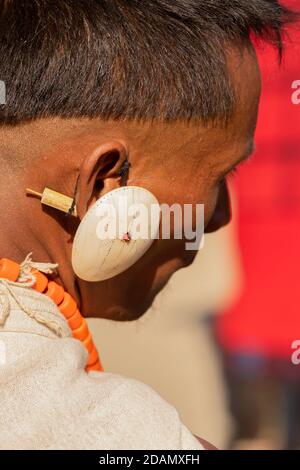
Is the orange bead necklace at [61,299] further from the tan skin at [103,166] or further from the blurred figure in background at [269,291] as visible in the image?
the blurred figure in background at [269,291]

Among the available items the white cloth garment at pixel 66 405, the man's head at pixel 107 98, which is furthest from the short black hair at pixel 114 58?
the white cloth garment at pixel 66 405

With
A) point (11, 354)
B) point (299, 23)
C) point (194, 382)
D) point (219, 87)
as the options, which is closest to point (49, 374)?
point (11, 354)

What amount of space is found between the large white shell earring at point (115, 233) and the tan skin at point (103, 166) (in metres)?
0.04

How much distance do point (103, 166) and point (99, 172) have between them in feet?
0.04

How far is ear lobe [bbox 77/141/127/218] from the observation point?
1.33 m

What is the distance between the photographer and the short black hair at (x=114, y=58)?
1.33m

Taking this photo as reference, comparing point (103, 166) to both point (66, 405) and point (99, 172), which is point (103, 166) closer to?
point (99, 172)

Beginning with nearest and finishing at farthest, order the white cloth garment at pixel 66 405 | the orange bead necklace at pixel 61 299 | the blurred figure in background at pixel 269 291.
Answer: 1. the white cloth garment at pixel 66 405
2. the orange bead necklace at pixel 61 299
3. the blurred figure in background at pixel 269 291

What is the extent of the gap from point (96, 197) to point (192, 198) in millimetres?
218

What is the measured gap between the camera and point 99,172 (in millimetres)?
1367

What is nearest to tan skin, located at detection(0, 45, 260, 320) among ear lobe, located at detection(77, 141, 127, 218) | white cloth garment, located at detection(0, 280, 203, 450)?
ear lobe, located at detection(77, 141, 127, 218)

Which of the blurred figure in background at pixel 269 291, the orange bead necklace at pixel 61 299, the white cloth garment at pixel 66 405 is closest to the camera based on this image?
the white cloth garment at pixel 66 405

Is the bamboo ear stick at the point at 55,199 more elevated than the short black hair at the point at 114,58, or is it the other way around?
the short black hair at the point at 114,58

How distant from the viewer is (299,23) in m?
1.68
